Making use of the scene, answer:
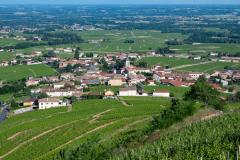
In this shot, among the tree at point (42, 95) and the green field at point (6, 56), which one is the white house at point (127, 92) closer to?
the tree at point (42, 95)

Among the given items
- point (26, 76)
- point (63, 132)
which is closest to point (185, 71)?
point (26, 76)

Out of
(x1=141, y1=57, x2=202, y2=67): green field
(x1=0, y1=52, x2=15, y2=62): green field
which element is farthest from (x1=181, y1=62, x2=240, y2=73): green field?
(x1=0, y1=52, x2=15, y2=62): green field

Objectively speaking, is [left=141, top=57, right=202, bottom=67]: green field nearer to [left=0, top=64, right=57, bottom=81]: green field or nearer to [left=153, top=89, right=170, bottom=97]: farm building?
[left=0, top=64, right=57, bottom=81]: green field

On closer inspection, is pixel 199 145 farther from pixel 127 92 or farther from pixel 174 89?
pixel 174 89

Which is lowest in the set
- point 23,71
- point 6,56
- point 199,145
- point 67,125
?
point 6,56

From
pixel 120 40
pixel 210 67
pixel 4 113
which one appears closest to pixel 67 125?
pixel 4 113
